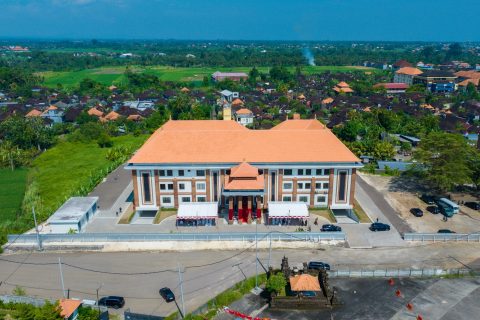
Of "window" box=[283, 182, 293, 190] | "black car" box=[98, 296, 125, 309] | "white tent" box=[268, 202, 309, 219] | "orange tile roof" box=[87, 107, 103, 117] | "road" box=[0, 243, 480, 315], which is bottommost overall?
"road" box=[0, 243, 480, 315]

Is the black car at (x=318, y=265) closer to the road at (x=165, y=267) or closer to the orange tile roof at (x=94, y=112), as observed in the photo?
the road at (x=165, y=267)

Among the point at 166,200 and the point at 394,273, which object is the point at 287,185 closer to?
the point at 166,200

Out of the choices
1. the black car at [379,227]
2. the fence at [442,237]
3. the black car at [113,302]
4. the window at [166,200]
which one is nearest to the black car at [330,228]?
the black car at [379,227]

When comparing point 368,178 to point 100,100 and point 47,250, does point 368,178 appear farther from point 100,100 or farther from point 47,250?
point 100,100

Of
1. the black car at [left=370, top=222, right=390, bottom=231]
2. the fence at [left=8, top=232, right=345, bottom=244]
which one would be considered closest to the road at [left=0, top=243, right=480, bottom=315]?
the fence at [left=8, top=232, right=345, bottom=244]

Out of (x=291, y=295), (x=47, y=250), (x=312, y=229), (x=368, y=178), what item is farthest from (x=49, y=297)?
(x=368, y=178)

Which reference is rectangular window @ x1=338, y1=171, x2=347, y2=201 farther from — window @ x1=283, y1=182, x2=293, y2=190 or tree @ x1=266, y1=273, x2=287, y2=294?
tree @ x1=266, y1=273, x2=287, y2=294
